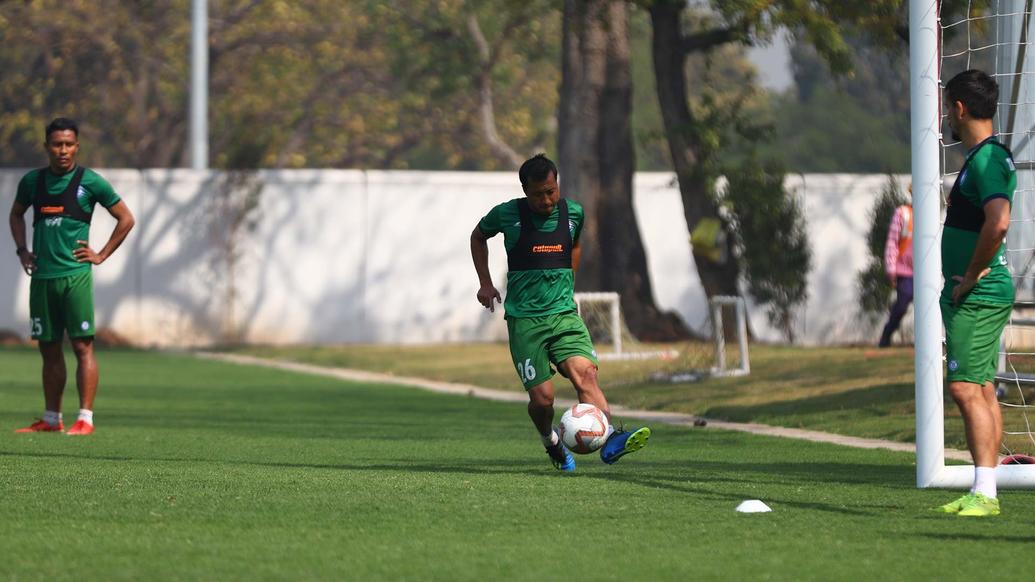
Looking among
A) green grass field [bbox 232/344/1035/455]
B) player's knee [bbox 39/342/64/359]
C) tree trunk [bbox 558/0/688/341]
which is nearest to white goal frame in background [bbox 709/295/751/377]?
green grass field [bbox 232/344/1035/455]

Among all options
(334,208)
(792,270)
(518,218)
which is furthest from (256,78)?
(518,218)

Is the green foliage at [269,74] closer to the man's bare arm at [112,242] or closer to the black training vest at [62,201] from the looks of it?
the man's bare arm at [112,242]

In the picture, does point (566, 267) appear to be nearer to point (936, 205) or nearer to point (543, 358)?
point (543, 358)

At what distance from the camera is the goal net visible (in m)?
18.3

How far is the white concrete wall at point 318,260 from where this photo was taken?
28.3 meters

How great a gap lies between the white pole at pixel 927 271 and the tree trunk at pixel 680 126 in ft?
47.6

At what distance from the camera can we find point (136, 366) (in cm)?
2306

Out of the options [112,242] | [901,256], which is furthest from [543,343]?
[901,256]

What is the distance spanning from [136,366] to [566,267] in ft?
47.8

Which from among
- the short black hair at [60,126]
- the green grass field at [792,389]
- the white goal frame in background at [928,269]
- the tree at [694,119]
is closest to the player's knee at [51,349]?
the short black hair at [60,126]

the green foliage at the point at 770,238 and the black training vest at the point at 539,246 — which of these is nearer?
the black training vest at the point at 539,246

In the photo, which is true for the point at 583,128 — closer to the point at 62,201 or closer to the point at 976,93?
the point at 62,201

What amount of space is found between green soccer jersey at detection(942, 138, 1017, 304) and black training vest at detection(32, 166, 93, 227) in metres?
6.73

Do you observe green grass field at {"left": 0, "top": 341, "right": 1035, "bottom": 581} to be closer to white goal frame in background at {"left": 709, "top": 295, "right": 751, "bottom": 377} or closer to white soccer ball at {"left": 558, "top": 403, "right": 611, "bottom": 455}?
white soccer ball at {"left": 558, "top": 403, "right": 611, "bottom": 455}
